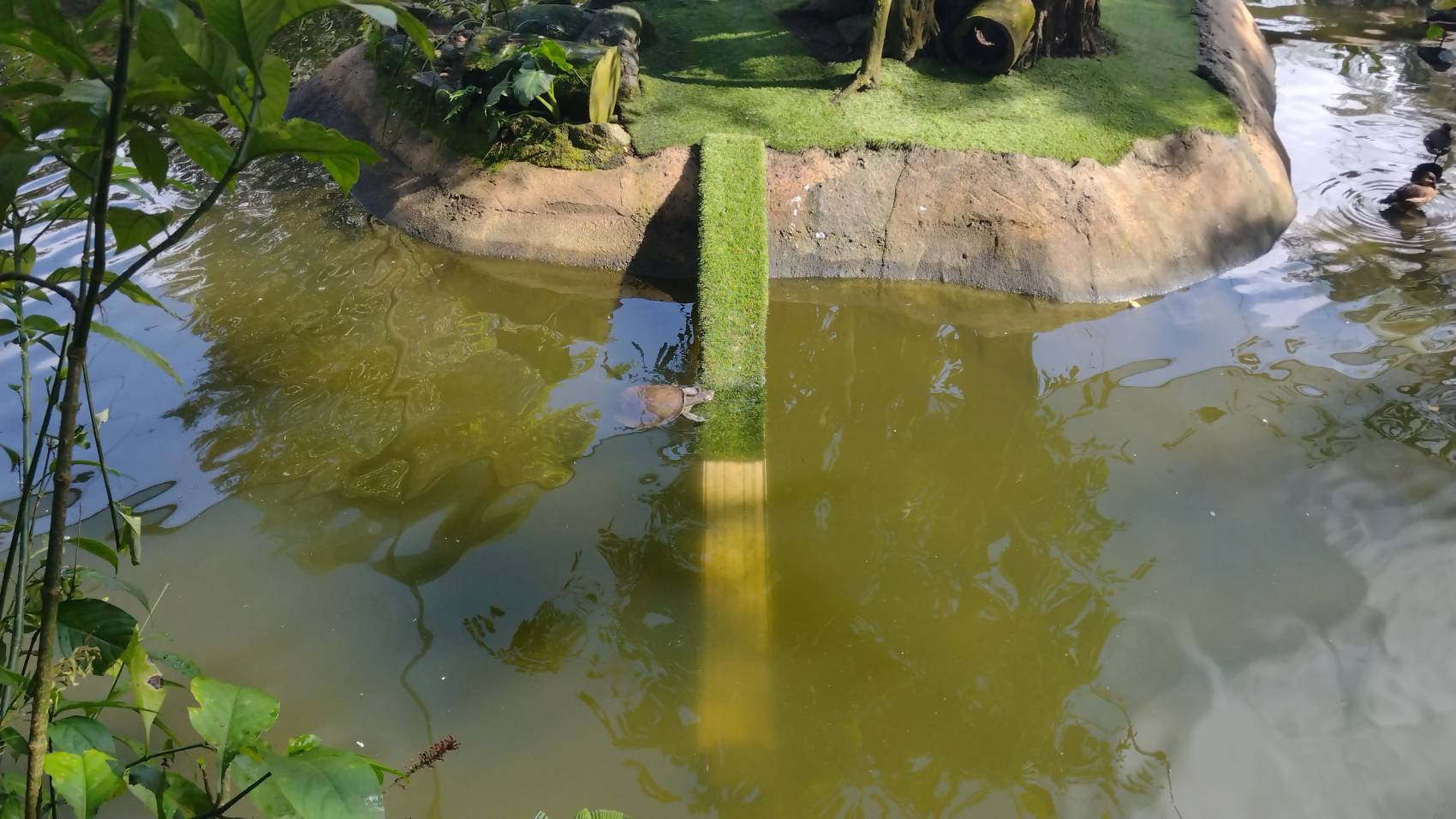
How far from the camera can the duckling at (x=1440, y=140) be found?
20.2ft

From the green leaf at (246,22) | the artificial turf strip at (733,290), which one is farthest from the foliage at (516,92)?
the green leaf at (246,22)

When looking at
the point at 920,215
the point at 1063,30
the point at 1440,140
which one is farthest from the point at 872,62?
the point at 1440,140

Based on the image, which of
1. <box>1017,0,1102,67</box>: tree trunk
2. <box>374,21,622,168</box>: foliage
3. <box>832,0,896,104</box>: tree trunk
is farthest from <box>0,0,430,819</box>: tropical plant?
<box>1017,0,1102,67</box>: tree trunk

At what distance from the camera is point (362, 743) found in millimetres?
2854

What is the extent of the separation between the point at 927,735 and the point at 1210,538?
5.21 ft

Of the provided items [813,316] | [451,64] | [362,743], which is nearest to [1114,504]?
[813,316]

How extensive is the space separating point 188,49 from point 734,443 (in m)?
3.19

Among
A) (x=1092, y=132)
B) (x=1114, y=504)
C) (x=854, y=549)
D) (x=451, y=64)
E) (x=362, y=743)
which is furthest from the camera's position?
(x=451, y=64)

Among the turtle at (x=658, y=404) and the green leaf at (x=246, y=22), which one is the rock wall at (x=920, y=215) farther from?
the green leaf at (x=246, y=22)

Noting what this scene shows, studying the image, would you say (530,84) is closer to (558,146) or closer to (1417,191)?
(558,146)

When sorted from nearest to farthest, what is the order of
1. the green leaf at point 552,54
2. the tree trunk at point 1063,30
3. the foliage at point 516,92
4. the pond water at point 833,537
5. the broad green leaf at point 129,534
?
the broad green leaf at point 129,534, the pond water at point 833,537, the green leaf at point 552,54, the foliage at point 516,92, the tree trunk at point 1063,30

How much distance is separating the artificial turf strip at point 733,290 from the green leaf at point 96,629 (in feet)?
9.39

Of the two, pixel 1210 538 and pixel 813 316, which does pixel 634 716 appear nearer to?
pixel 1210 538

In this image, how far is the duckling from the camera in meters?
6.16
